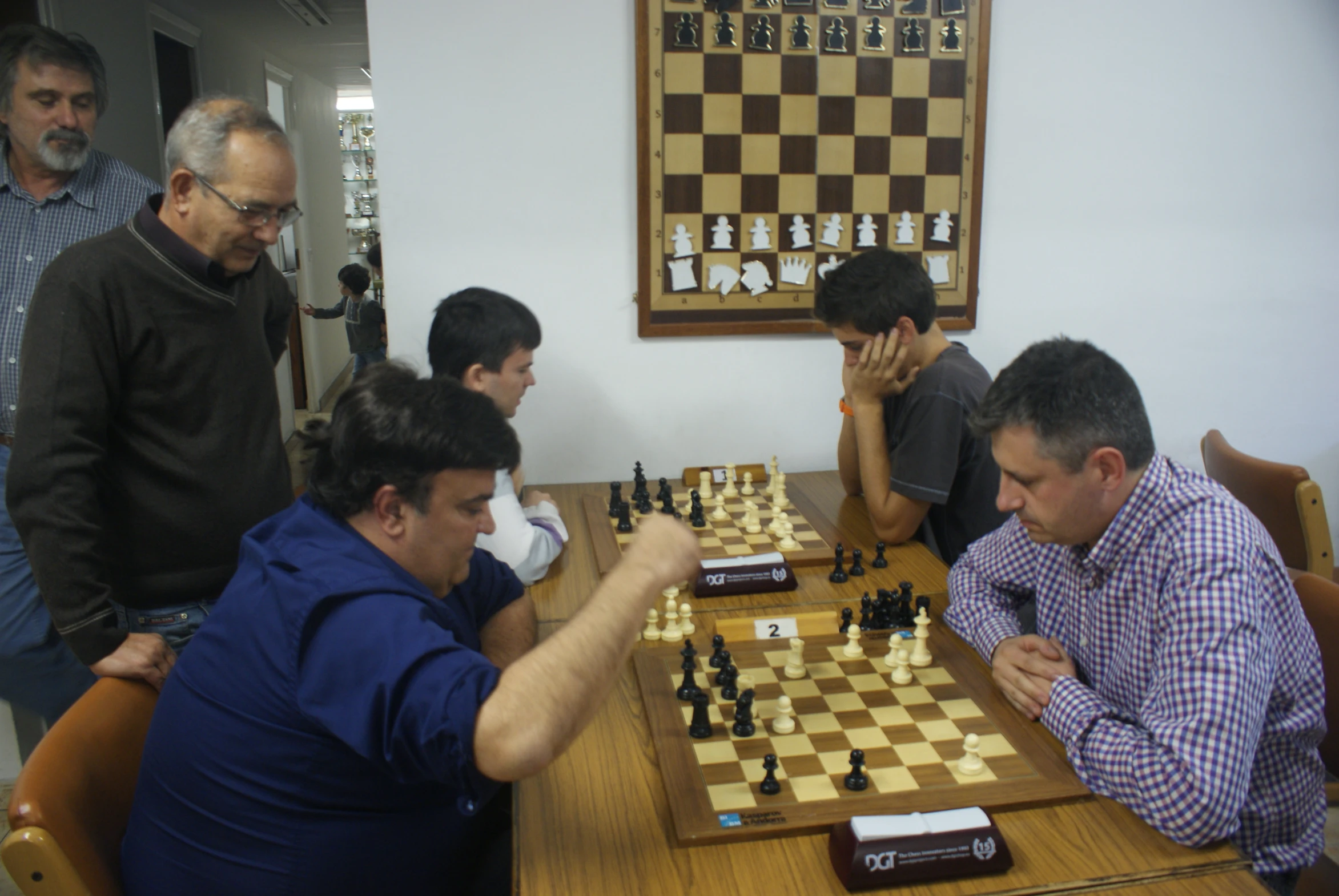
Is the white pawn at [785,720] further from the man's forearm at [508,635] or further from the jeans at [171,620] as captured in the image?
the jeans at [171,620]

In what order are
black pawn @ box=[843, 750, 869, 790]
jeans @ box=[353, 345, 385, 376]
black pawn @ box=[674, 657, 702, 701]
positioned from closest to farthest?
1. black pawn @ box=[843, 750, 869, 790]
2. black pawn @ box=[674, 657, 702, 701]
3. jeans @ box=[353, 345, 385, 376]

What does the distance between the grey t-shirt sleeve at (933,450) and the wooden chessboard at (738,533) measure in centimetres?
25

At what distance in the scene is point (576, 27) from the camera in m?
2.58

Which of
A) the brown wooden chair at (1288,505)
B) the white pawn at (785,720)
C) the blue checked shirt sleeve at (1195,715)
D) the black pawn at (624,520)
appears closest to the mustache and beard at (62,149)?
the black pawn at (624,520)

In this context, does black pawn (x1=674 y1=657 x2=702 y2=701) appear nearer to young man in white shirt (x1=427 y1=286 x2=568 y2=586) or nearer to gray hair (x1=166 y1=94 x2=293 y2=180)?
young man in white shirt (x1=427 y1=286 x2=568 y2=586)

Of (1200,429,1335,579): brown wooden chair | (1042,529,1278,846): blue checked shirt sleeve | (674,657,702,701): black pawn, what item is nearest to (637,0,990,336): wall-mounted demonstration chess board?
(1200,429,1335,579): brown wooden chair

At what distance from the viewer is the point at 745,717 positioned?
1.40 m

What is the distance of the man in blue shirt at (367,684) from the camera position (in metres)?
1.04

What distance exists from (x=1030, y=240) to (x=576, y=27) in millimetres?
1540

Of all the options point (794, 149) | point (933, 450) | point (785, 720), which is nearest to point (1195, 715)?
point (785, 720)

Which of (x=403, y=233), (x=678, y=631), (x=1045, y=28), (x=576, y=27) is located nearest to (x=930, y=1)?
(x=1045, y=28)

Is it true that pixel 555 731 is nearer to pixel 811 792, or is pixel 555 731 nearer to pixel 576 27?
pixel 811 792

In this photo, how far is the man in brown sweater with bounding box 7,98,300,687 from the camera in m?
1.64

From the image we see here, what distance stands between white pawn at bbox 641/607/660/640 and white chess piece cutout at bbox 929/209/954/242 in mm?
1669
